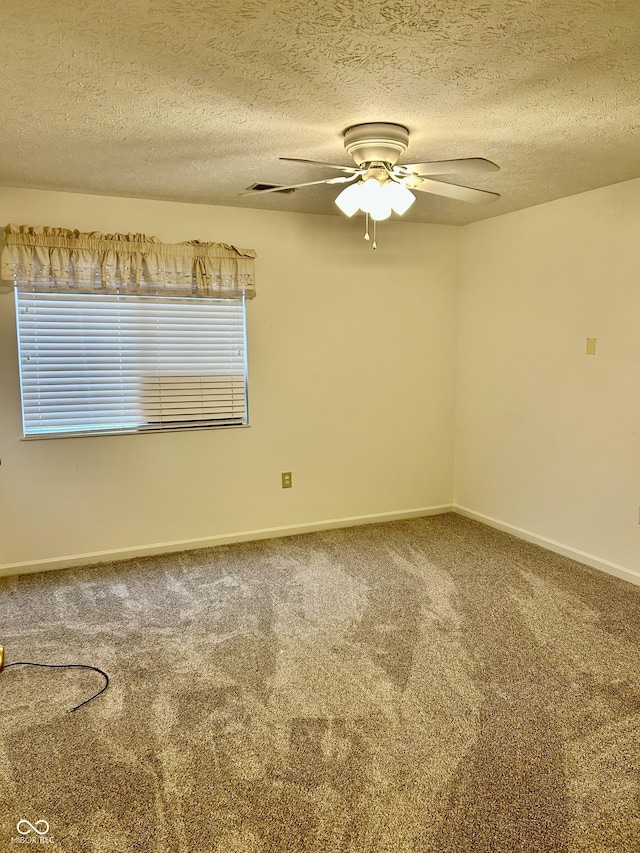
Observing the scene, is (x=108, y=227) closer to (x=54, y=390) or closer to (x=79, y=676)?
(x=54, y=390)

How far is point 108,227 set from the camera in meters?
3.34

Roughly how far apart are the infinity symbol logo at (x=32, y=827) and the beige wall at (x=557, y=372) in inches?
Result: 123

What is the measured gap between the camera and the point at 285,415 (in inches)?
155

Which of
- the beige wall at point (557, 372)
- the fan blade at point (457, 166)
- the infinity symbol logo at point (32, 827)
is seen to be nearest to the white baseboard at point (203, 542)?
the beige wall at point (557, 372)

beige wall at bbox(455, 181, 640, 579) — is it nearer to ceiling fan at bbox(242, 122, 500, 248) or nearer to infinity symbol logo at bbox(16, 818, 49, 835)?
ceiling fan at bbox(242, 122, 500, 248)

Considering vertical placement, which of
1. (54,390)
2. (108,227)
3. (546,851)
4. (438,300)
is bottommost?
(546,851)

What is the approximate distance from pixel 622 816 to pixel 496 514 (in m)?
2.62

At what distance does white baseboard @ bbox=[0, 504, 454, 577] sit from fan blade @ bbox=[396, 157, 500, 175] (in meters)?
2.64

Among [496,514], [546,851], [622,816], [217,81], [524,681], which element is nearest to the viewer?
[546,851]

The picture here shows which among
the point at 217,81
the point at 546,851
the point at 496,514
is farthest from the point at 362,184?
the point at 496,514

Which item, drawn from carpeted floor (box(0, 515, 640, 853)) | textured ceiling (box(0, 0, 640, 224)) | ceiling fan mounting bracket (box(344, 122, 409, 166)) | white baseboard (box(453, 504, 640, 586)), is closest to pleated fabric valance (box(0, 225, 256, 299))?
textured ceiling (box(0, 0, 640, 224))

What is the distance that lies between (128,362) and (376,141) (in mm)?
2051

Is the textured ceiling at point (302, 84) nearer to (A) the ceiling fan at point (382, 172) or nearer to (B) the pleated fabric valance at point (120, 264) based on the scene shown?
(A) the ceiling fan at point (382, 172)

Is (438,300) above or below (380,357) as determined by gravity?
above
